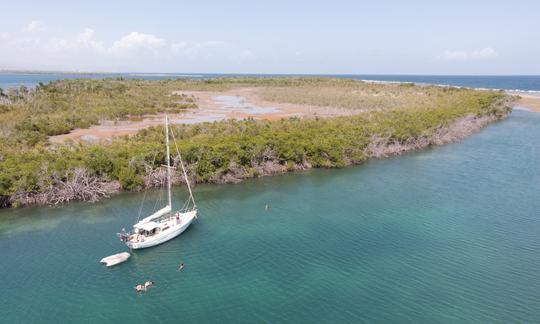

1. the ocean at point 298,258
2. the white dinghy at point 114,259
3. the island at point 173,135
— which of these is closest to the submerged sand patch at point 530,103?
the island at point 173,135

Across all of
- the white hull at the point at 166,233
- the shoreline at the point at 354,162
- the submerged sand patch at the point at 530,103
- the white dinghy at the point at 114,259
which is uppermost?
the submerged sand patch at the point at 530,103

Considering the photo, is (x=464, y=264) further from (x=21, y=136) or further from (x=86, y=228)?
(x=21, y=136)

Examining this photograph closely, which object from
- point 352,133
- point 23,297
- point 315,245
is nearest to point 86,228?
point 23,297

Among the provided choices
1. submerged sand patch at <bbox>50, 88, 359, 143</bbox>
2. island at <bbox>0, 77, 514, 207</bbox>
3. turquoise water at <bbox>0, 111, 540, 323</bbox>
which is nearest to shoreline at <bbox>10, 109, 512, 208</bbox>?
island at <bbox>0, 77, 514, 207</bbox>

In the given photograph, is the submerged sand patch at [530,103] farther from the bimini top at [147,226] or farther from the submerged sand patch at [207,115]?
the bimini top at [147,226]

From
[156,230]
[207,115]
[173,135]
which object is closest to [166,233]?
[156,230]

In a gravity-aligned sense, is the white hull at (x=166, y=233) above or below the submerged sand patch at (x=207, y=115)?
below

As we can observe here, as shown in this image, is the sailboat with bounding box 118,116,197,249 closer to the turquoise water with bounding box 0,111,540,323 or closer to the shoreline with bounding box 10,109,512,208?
the turquoise water with bounding box 0,111,540,323
